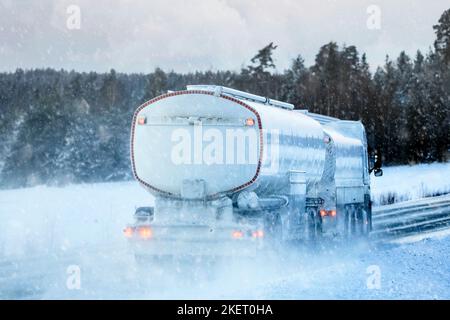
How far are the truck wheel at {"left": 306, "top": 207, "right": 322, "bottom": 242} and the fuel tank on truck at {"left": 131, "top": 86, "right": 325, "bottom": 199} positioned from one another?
422 cm

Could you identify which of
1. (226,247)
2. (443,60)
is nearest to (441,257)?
(226,247)

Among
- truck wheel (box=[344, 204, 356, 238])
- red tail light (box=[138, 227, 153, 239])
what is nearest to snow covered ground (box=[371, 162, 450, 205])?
truck wheel (box=[344, 204, 356, 238])

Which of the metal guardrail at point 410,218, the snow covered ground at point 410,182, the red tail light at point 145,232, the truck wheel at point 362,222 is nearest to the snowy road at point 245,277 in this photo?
the red tail light at point 145,232

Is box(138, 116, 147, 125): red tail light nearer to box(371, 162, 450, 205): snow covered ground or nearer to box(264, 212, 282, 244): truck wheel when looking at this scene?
box(264, 212, 282, 244): truck wheel

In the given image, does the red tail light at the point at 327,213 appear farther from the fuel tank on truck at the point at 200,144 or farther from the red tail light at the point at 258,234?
the red tail light at the point at 258,234

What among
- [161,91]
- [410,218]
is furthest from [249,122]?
[161,91]

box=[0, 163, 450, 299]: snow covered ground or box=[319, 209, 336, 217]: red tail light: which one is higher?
box=[319, 209, 336, 217]: red tail light

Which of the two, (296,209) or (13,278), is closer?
(13,278)

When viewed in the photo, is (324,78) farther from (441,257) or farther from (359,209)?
(441,257)

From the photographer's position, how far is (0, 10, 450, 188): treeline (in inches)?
2810

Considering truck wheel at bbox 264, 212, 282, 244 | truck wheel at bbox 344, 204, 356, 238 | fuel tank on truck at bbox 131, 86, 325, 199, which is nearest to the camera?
fuel tank on truck at bbox 131, 86, 325, 199

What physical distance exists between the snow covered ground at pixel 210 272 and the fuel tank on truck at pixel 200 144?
1.46m
